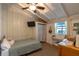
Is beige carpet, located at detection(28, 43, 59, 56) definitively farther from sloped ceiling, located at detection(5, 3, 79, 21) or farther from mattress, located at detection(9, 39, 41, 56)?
sloped ceiling, located at detection(5, 3, 79, 21)

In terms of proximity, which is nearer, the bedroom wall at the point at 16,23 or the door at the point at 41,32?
the bedroom wall at the point at 16,23

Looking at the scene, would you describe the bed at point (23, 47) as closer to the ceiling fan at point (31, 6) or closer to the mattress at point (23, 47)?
the mattress at point (23, 47)

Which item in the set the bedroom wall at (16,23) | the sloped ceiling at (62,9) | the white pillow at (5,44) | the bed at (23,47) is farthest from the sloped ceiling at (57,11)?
the white pillow at (5,44)

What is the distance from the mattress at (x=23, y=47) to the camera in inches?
49.1

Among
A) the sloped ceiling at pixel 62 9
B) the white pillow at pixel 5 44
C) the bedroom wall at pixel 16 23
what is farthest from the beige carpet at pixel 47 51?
the sloped ceiling at pixel 62 9

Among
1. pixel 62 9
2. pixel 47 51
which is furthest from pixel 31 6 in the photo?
pixel 47 51

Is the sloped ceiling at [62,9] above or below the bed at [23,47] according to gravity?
above

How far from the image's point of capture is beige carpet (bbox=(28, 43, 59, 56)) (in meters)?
1.33

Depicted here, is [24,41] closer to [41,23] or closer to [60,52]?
[41,23]

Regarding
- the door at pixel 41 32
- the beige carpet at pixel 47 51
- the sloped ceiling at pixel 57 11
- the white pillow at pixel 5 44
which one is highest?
the sloped ceiling at pixel 57 11

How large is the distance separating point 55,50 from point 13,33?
0.70 metres

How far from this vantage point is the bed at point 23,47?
1.24 metres

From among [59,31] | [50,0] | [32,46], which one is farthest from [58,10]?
[32,46]

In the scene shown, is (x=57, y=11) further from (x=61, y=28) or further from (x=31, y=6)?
(x=31, y=6)
